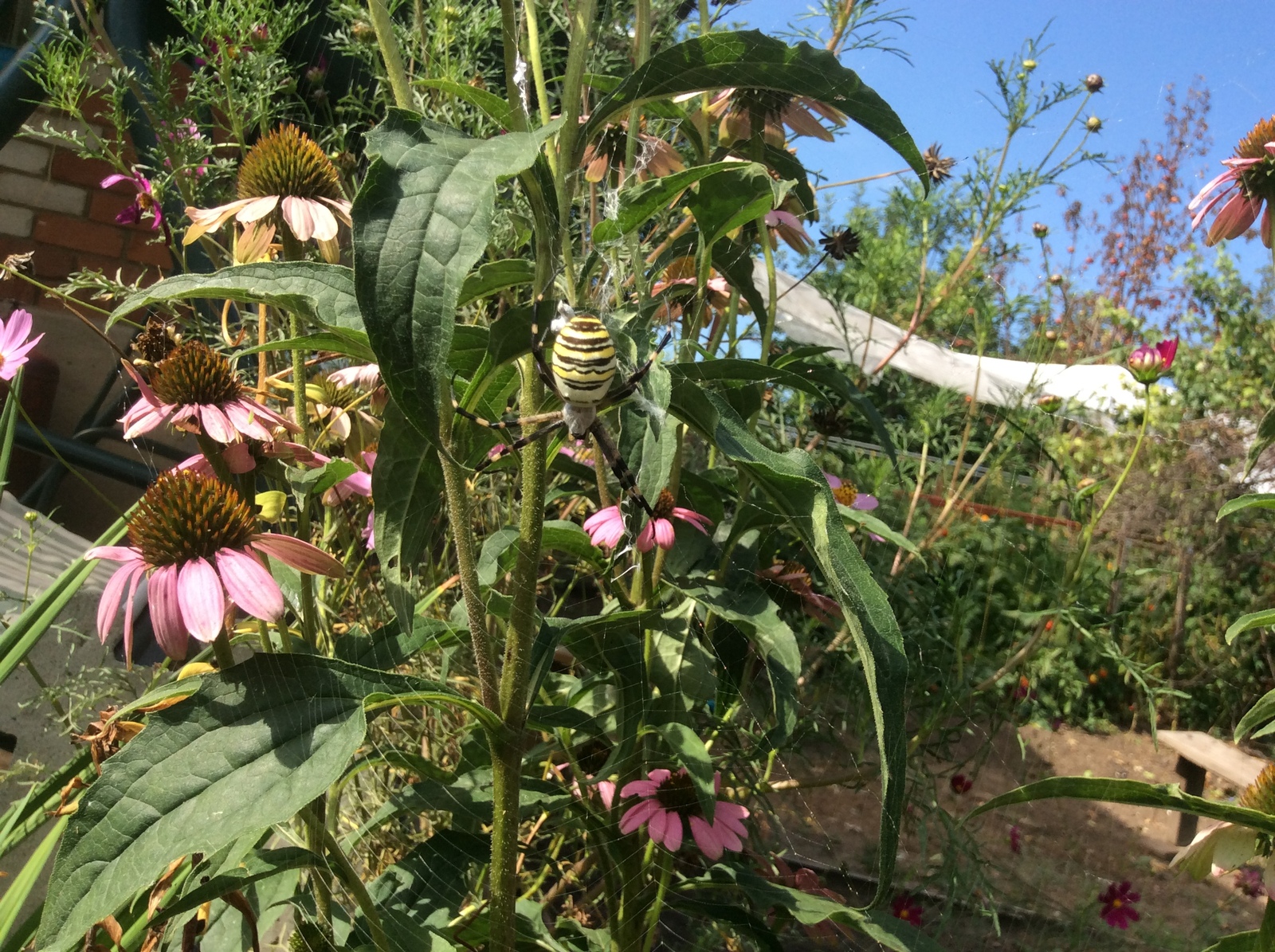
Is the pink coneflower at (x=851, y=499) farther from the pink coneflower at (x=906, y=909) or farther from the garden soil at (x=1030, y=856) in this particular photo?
the pink coneflower at (x=906, y=909)

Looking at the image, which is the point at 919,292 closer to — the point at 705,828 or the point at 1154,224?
the point at 705,828

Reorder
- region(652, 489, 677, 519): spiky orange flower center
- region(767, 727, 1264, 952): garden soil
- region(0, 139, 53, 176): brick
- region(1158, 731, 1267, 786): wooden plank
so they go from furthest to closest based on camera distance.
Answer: region(0, 139, 53, 176): brick
region(1158, 731, 1267, 786): wooden plank
region(767, 727, 1264, 952): garden soil
region(652, 489, 677, 519): spiky orange flower center

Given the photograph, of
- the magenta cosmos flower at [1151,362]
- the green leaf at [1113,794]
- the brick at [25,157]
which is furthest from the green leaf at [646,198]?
the brick at [25,157]

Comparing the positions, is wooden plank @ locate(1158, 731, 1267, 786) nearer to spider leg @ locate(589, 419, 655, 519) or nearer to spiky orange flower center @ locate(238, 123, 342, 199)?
spider leg @ locate(589, 419, 655, 519)

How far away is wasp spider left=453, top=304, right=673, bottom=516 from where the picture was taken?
460 millimetres

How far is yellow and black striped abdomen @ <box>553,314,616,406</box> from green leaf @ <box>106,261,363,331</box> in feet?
0.39

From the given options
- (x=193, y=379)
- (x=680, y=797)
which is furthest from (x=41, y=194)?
(x=680, y=797)

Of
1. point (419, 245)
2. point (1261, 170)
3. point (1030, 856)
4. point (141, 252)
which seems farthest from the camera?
point (141, 252)

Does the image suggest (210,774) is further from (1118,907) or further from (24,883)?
(1118,907)

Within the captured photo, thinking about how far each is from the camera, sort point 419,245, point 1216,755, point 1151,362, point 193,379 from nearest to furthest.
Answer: point 419,245 < point 193,379 < point 1151,362 < point 1216,755

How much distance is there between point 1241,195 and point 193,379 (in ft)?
2.99

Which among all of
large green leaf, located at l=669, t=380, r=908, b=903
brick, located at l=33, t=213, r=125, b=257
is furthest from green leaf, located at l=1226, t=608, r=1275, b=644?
brick, located at l=33, t=213, r=125, b=257

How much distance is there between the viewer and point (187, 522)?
56 centimetres

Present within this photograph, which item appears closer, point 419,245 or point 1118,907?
point 419,245
